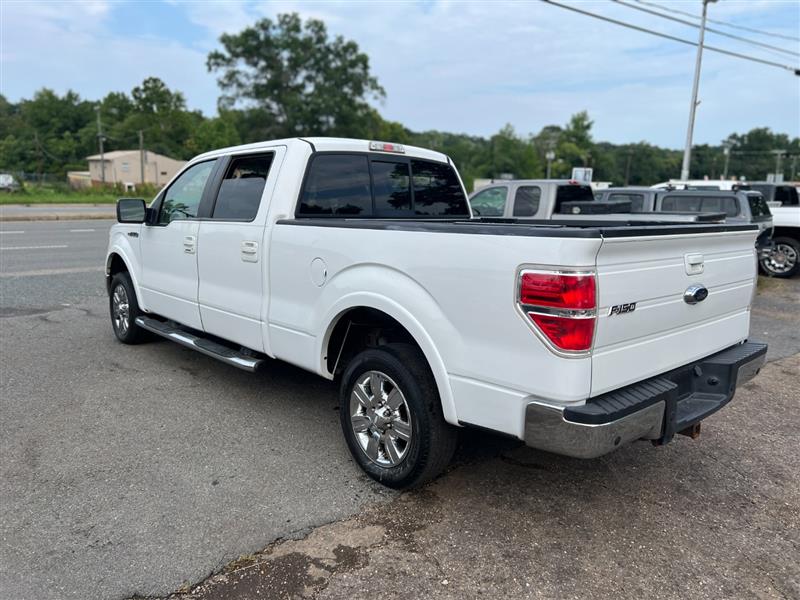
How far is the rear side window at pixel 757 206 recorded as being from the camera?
37.1ft

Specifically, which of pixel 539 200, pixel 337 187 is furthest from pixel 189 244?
pixel 539 200

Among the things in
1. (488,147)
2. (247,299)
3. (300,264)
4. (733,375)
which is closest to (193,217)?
(247,299)

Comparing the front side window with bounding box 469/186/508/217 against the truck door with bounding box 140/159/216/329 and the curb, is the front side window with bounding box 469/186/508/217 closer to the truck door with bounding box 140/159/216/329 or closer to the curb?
the truck door with bounding box 140/159/216/329

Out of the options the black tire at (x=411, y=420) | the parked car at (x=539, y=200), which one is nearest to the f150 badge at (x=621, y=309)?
the black tire at (x=411, y=420)

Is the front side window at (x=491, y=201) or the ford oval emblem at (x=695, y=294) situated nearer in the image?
the ford oval emblem at (x=695, y=294)

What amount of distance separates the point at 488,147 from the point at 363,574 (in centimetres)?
9735

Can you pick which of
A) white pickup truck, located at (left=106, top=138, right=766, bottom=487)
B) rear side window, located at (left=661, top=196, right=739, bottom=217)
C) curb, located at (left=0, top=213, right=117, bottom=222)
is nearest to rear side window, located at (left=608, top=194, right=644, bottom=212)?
rear side window, located at (left=661, top=196, right=739, bottom=217)

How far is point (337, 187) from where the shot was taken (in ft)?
14.6

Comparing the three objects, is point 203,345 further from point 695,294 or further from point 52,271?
point 52,271

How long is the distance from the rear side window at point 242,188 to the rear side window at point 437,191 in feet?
4.04

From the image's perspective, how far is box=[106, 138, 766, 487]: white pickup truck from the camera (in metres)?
2.65

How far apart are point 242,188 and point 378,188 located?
1022 mm

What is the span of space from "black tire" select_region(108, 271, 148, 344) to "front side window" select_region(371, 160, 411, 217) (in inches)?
113

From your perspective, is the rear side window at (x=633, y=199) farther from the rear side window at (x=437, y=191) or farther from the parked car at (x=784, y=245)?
the rear side window at (x=437, y=191)
